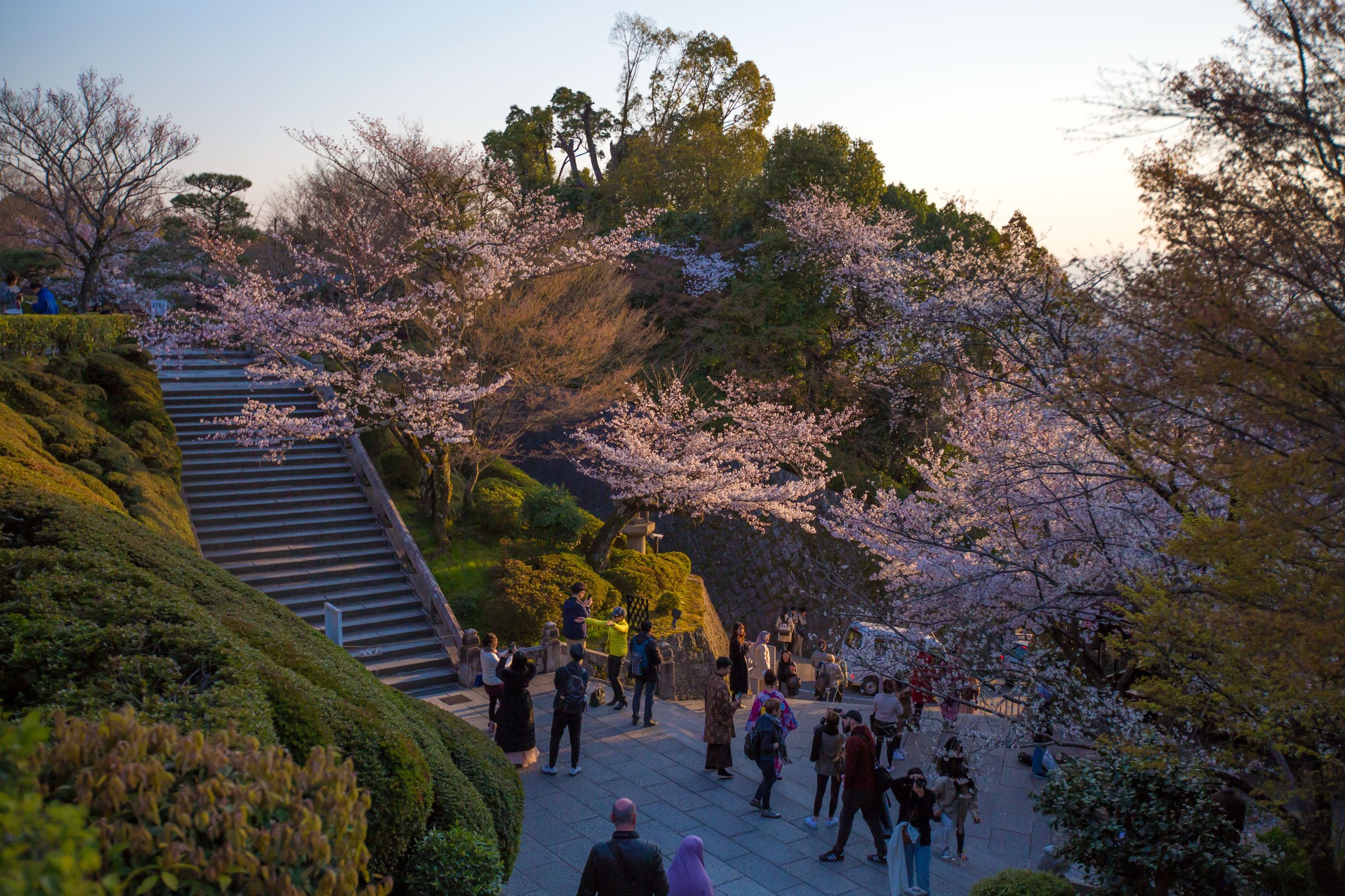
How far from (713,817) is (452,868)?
506cm

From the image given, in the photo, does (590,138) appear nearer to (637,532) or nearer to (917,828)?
(637,532)

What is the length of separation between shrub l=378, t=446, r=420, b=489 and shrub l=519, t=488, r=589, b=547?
2.67m

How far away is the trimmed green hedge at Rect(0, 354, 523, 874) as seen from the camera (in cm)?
484

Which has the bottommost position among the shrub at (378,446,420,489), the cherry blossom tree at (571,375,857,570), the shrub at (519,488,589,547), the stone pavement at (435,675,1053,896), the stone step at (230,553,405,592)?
the stone pavement at (435,675,1053,896)

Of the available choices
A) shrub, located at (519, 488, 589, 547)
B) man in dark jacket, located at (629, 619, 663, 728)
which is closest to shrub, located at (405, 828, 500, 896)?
man in dark jacket, located at (629, 619, 663, 728)

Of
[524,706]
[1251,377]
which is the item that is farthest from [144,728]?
[524,706]

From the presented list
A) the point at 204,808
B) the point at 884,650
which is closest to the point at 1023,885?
the point at 884,650

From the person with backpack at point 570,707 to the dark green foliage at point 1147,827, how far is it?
533 centimetres

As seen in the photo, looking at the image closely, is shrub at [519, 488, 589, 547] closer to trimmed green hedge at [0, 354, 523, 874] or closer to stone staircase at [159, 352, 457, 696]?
stone staircase at [159, 352, 457, 696]

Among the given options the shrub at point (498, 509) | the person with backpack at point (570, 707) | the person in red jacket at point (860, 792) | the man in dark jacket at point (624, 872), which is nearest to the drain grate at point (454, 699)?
the person with backpack at point (570, 707)

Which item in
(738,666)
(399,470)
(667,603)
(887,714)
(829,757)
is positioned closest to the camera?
(829,757)

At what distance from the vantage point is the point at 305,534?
54.6 ft

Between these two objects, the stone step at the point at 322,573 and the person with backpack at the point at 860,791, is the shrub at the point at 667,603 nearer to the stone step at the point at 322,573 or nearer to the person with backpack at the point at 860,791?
the stone step at the point at 322,573

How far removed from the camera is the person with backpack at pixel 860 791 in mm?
9000
